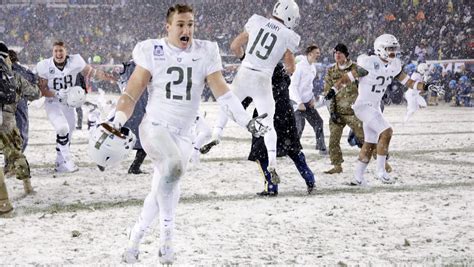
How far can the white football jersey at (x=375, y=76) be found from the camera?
894 centimetres

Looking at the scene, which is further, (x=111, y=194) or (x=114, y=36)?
(x=114, y=36)

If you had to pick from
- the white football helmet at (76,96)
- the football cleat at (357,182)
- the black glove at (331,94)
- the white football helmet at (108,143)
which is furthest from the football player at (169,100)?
the white football helmet at (76,96)

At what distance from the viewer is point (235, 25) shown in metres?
39.6

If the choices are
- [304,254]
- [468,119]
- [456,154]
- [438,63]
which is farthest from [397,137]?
[438,63]

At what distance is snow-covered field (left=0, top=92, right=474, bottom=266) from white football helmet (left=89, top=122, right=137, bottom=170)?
886 mm

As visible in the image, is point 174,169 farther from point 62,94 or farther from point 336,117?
point 336,117

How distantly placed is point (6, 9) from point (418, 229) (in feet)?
148

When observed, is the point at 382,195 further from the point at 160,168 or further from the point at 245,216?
the point at 160,168

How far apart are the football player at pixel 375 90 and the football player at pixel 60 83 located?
12.4 ft

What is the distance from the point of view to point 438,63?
27.8m

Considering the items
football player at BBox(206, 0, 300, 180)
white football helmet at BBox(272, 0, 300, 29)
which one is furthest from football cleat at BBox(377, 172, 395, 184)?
white football helmet at BBox(272, 0, 300, 29)

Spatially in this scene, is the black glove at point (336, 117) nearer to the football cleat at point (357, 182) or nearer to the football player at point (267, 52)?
the football cleat at point (357, 182)

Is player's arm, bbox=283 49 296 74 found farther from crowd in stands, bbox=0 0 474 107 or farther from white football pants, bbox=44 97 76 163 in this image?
crowd in stands, bbox=0 0 474 107

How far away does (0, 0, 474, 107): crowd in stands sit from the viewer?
30.2 metres
